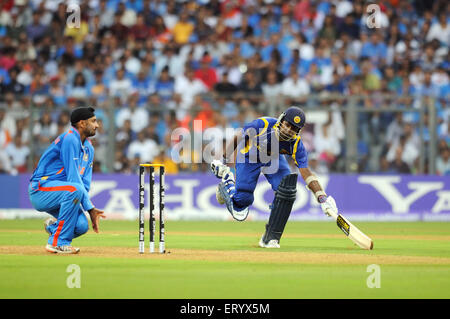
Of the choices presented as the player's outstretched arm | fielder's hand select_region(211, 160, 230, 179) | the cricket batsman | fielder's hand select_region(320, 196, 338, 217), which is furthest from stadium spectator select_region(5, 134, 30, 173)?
fielder's hand select_region(320, 196, 338, 217)

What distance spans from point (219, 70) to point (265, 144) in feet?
36.9

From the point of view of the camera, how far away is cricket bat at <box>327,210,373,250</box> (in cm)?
1283

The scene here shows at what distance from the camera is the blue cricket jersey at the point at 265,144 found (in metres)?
13.1

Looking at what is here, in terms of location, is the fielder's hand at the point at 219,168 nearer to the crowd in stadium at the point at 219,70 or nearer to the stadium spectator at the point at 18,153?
the crowd in stadium at the point at 219,70

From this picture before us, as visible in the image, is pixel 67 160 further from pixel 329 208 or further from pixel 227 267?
pixel 329 208

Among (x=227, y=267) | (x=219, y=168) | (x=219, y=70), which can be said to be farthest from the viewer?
(x=219, y=70)

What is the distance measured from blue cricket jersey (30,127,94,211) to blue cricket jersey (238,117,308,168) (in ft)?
8.59

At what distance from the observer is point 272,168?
43.6ft

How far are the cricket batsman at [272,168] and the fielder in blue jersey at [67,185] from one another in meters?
2.70

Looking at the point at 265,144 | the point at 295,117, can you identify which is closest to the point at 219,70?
the point at 265,144

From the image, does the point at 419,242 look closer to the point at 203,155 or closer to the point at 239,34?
the point at 203,155

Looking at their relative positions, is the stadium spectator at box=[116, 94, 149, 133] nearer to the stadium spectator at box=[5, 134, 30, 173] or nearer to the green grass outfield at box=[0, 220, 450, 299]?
the stadium spectator at box=[5, 134, 30, 173]
